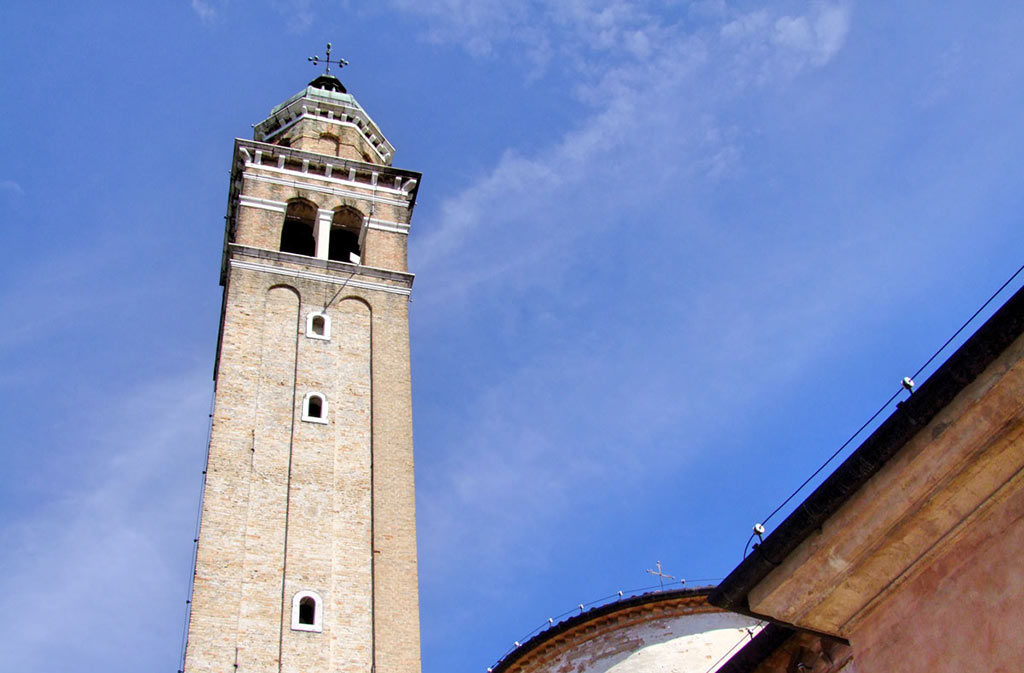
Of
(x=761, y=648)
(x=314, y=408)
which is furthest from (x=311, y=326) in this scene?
(x=761, y=648)

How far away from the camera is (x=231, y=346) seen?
70.6 feet

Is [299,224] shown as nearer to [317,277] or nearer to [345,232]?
[345,232]

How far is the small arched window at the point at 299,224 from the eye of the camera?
25672 mm

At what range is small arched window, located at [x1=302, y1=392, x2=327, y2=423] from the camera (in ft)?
68.5

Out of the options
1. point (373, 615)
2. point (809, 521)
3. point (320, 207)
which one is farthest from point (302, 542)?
point (809, 521)

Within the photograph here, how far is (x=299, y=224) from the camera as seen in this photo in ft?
84.9

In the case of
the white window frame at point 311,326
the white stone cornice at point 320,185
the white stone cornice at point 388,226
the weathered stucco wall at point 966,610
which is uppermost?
the white stone cornice at point 320,185

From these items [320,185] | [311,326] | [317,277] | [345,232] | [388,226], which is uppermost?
[320,185]

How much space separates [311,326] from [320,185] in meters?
4.69

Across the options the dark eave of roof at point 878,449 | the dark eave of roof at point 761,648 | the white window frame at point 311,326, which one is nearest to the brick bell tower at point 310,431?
the white window frame at point 311,326

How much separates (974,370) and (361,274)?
795 inches

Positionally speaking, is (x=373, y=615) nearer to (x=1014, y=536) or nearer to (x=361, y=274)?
(x=361, y=274)

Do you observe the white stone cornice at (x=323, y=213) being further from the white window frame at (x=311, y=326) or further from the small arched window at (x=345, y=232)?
the white window frame at (x=311, y=326)

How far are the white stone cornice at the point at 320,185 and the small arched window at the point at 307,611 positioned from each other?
1046cm
